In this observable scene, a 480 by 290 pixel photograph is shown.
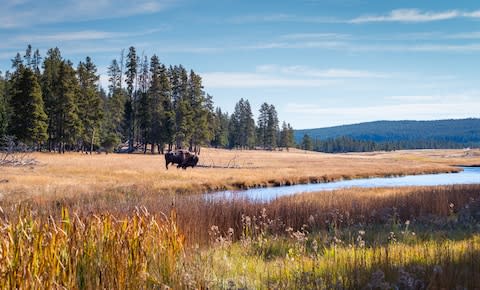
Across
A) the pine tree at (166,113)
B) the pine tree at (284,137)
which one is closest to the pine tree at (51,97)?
the pine tree at (166,113)

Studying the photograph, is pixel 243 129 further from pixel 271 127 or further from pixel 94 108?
pixel 94 108

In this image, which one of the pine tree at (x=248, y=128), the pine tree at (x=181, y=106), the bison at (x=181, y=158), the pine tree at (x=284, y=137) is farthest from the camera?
the pine tree at (x=284, y=137)

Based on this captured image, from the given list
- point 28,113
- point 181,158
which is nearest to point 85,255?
point 181,158

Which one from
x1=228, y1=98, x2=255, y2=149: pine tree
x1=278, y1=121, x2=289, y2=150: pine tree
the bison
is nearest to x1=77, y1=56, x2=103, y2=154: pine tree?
the bison

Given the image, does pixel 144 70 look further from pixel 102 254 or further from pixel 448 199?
pixel 102 254

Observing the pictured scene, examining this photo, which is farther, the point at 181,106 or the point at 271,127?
the point at 271,127

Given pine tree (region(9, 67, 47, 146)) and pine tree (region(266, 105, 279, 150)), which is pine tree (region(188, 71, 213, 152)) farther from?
pine tree (region(266, 105, 279, 150))

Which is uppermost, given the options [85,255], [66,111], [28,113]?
[66,111]

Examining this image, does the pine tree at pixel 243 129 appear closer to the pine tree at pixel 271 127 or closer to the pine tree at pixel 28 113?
the pine tree at pixel 271 127

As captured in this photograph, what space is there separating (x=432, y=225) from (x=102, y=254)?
916 cm

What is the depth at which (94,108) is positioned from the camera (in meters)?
70.4

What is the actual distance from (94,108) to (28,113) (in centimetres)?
1460

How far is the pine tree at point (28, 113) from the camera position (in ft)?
185

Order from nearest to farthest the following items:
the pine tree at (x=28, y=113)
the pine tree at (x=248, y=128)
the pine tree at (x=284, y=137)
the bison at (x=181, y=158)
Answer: the bison at (x=181, y=158) < the pine tree at (x=28, y=113) < the pine tree at (x=248, y=128) < the pine tree at (x=284, y=137)
